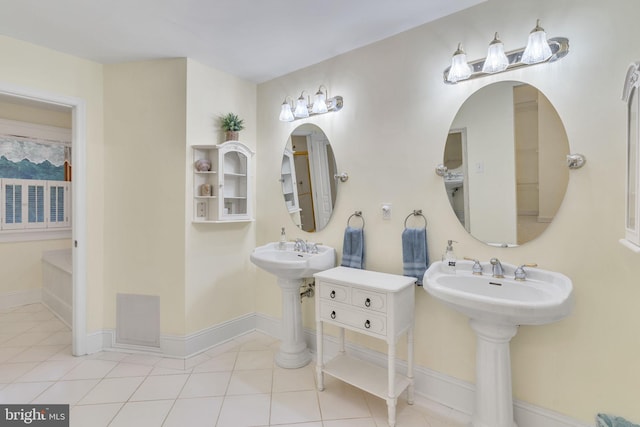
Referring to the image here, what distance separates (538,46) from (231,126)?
2.21 m

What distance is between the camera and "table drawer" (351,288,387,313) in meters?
1.74

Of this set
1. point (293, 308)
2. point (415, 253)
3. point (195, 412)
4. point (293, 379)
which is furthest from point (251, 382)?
point (415, 253)

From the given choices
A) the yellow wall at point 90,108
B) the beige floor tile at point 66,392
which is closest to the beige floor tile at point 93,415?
the beige floor tile at point 66,392

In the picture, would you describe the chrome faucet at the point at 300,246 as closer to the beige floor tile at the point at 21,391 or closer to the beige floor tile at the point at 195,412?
the beige floor tile at the point at 195,412

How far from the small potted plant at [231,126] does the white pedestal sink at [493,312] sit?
1973 mm

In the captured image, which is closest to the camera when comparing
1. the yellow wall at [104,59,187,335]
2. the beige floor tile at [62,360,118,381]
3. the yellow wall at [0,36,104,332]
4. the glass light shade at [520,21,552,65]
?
the glass light shade at [520,21,552,65]

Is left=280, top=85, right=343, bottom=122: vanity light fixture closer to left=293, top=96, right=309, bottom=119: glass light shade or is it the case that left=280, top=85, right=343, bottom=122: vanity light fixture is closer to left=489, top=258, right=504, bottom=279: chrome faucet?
left=293, top=96, right=309, bottom=119: glass light shade

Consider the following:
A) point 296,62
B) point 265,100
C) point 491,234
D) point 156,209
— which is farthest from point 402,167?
point 156,209

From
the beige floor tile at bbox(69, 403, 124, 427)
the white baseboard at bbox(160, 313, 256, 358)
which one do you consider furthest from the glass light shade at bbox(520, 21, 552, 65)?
the beige floor tile at bbox(69, 403, 124, 427)

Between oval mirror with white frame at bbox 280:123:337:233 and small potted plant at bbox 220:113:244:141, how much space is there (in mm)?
457

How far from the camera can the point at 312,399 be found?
1.96 meters

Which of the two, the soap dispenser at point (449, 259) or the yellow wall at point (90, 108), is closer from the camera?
the soap dispenser at point (449, 259)

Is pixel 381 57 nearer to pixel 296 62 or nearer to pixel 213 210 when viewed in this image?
pixel 296 62

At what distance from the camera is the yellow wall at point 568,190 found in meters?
1.43
